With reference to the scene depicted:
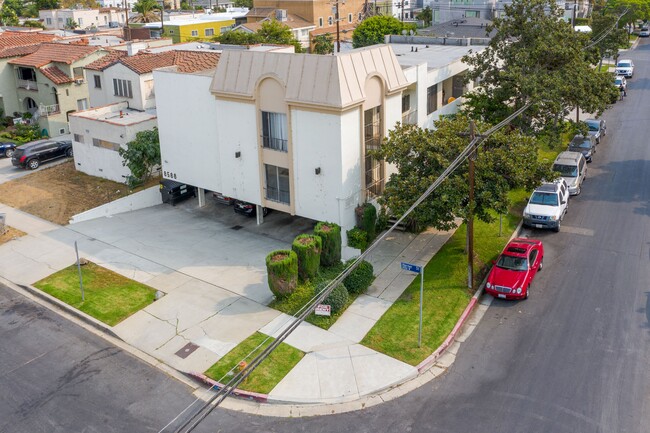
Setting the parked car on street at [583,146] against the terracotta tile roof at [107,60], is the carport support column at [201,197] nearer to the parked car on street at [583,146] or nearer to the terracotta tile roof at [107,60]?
the terracotta tile roof at [107,60]

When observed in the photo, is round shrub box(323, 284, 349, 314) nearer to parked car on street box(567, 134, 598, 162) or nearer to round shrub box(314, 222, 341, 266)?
round shrub box(314, 222, 341, 266)

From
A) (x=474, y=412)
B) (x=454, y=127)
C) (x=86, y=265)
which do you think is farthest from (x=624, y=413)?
(x=86, y=265)

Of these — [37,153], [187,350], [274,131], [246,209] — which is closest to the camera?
[187,350]

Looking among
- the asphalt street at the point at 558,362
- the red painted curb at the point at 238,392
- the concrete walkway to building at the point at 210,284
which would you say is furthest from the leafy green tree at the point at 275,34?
the red painted curb at the point at 238,392

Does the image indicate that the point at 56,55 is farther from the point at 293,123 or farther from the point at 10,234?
the point at 293,123

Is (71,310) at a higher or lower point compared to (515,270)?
lower

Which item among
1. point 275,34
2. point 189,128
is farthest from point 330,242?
point 275,34

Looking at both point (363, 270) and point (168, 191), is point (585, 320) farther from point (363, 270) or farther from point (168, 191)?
point (168, 191)
